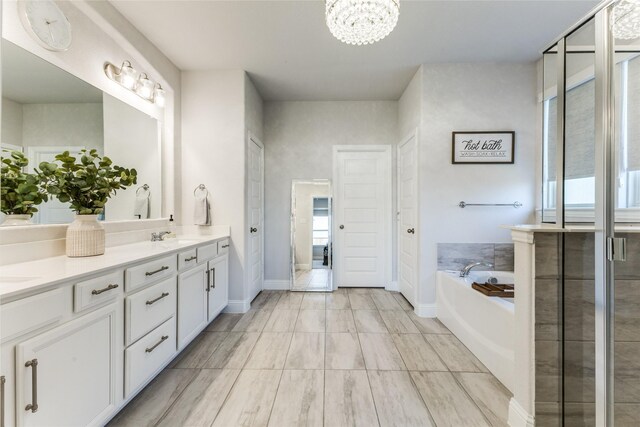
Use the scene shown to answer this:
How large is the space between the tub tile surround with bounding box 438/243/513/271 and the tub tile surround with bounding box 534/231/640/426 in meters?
1.59

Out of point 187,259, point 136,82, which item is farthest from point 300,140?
point 187,259

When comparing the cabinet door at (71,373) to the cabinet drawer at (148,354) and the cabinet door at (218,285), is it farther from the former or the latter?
the cabinet door at (218,285)

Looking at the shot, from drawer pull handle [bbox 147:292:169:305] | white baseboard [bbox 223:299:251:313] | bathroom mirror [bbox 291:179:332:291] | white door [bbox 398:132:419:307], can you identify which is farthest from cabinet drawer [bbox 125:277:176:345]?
white door [bbox 398:132:419:307]

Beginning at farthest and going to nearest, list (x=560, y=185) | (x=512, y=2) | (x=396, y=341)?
(x=396, y=341), (x=512, y=2), (x=560, y=185)

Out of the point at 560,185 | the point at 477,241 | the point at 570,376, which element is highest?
the point at 560,185

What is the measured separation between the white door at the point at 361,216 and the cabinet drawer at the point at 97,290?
292 cm

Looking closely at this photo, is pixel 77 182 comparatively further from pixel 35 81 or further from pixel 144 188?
pixel 144 188

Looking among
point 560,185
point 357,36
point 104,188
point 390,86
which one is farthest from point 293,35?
point 560,185

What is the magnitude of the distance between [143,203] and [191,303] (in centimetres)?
109

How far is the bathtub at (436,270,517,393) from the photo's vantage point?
1845 millimetres

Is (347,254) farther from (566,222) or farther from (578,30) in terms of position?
(578,30)

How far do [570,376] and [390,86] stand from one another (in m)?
3.28

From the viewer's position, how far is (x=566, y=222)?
4.53 ft

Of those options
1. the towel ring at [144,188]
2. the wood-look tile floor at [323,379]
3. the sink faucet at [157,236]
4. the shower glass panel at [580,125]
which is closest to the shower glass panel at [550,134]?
the shower glass panel at [580,125]
